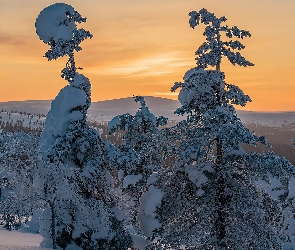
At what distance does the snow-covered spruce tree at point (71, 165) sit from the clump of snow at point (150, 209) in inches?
190

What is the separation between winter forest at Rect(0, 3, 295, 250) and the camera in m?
14.5

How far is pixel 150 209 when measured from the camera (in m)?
15.4

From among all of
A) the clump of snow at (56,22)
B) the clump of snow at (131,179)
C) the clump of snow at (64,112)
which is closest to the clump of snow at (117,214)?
the clump of snow at (131,179)

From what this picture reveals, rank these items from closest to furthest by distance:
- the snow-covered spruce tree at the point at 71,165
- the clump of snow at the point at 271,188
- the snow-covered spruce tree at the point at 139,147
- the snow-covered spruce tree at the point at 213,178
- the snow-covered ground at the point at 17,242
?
the snow-covered spruce tree at the point at 213,178 → the clump of snow at the point at 271,188 → the snow-covered ground at the point at 17,242 → the snow-covered spruce tree at the point at 71,165 → the snow-covered spruce tree at the point at 139,147

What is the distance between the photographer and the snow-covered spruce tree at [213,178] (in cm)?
1434

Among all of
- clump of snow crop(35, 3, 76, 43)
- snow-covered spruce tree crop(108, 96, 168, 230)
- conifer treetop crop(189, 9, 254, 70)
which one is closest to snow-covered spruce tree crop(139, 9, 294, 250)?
conifer treetop crop(189, 9, 254, 70)

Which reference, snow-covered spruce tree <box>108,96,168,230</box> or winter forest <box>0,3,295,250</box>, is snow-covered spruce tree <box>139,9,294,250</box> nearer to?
winter forest <box>0,3,295,250</box>

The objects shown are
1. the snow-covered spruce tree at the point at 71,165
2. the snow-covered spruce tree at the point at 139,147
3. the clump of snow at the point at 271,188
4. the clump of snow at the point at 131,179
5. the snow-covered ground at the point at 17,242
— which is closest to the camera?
the clump of snow at the point at 271,188

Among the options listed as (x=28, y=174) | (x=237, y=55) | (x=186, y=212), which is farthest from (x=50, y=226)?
(x=237, y=55)

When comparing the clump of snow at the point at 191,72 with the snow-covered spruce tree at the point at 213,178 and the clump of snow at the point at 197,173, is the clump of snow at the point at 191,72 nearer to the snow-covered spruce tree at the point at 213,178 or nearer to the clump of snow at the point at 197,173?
the snow-covered spruce tree at the point at 213,178

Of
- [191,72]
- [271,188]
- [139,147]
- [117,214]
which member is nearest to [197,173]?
[191,72]

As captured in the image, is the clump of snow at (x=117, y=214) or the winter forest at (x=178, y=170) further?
the clump of snow at (x=117, y=214)

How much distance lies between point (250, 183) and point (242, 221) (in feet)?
4.68

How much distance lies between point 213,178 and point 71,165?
8.62 m
